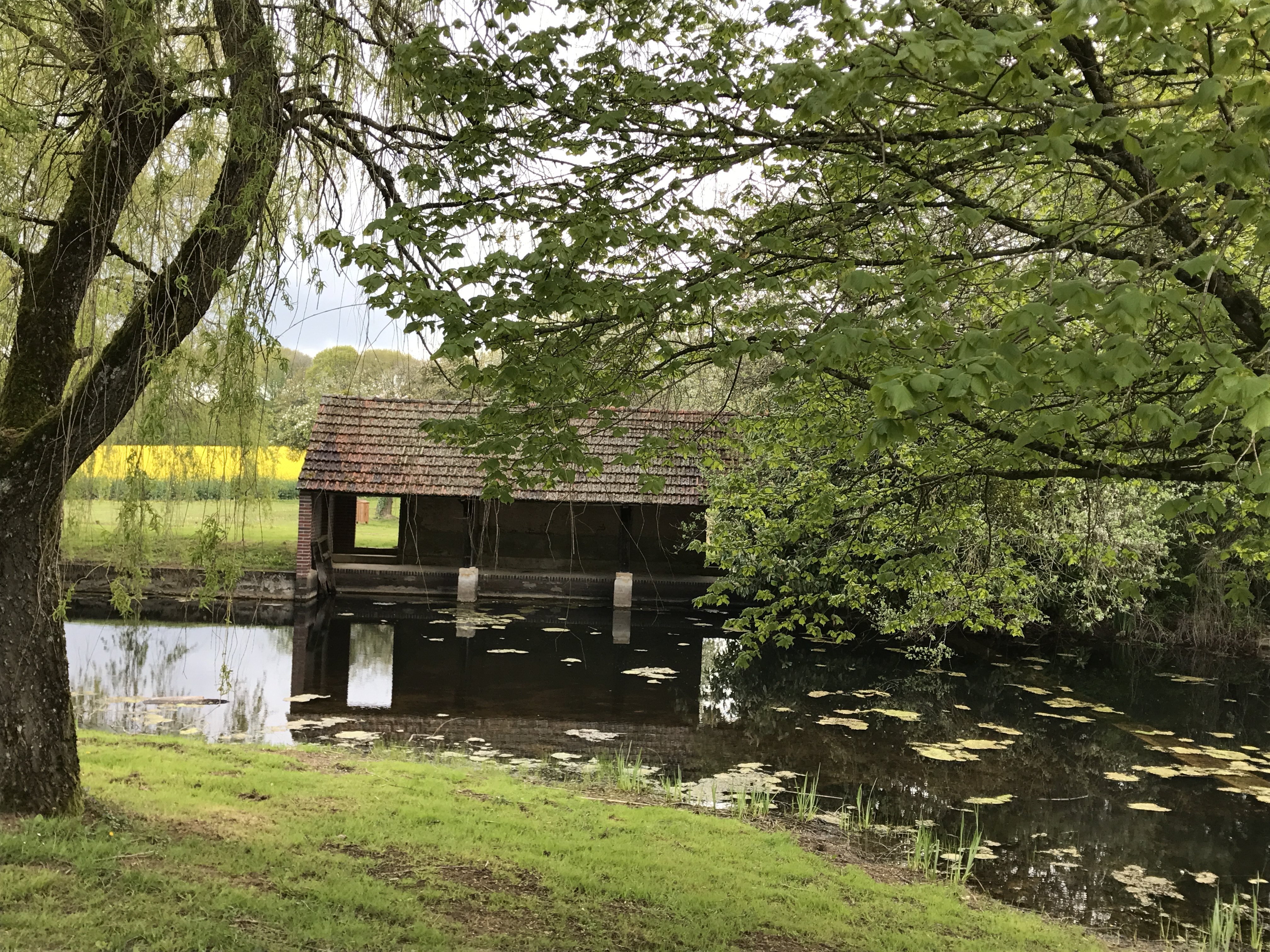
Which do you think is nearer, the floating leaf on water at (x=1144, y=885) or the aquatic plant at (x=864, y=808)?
the floating leaf on water at (x=1144, y=885)

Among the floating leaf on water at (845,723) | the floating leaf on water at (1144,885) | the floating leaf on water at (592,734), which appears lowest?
the floating leaf on water at (1144,885)

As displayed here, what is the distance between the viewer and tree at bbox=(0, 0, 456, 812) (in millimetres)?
3303

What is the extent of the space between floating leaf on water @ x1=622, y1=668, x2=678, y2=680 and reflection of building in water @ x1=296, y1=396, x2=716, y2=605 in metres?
3.63

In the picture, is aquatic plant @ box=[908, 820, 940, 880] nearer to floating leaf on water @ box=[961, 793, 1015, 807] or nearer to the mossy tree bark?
floating leaf on water @ box=[961, 793, 1015, 807]

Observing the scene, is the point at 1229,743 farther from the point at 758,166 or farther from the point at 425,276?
the point at 425,276

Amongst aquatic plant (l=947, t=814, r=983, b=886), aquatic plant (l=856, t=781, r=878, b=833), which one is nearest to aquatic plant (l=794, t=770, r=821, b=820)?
aquatic plant (l=856, t=781, r=878, b=833)

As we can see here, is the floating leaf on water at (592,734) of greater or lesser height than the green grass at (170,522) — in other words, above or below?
below

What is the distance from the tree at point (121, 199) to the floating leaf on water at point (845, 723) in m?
7.36

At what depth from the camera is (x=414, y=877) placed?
4746mm

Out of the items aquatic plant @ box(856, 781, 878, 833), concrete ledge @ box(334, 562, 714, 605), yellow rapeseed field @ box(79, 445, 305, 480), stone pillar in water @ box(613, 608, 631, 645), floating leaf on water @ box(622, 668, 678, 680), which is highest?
yellow rapeseed field @ box(79, 445, 305, 480)

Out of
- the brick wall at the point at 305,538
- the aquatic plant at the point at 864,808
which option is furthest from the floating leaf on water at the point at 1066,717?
the brick wall at the point at 305,538

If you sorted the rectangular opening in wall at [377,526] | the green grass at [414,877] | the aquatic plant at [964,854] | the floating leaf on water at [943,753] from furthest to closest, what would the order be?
1. the rectangular opening in wall at [377,526]
2. the floating leaf on water at [943,753]
3. the aquatic plant at [964,854]
4. the green grass at [414,877]

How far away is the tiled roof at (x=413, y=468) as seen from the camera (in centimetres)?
1691

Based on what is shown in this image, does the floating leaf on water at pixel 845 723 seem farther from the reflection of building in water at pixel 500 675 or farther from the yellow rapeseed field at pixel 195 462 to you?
the yellow rapeseed field at pixel 195 462
